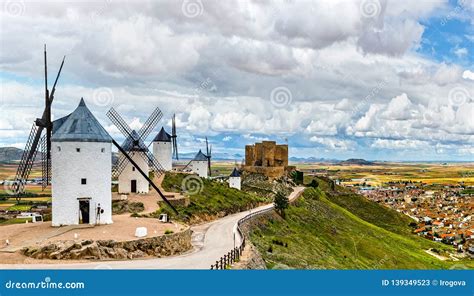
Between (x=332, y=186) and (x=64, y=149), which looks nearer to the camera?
(x=64, y=149)

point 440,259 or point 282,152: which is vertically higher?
point 282,152

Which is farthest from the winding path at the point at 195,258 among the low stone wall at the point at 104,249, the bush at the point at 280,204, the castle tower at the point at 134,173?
the bush at the point at 280,204

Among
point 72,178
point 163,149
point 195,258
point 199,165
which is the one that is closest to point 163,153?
point 163,149

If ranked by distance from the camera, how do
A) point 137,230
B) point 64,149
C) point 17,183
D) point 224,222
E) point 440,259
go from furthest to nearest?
point 440,259, point 224,222, point 17,183, point 64,149, point 137,230

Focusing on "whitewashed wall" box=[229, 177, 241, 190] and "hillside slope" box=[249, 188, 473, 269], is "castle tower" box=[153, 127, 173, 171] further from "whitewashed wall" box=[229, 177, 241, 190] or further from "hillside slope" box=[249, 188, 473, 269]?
"hillside slope" box=[249, 188, 473, 269]

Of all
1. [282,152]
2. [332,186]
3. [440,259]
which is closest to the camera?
[440,259]

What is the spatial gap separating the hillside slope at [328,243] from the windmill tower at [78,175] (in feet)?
41.6

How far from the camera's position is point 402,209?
14588 centimetres

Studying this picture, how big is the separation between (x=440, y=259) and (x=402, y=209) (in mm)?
74988

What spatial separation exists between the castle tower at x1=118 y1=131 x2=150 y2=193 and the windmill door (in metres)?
18.9

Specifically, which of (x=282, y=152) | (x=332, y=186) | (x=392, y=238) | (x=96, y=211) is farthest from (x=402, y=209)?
(x=96, y=211)

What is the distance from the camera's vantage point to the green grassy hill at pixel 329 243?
135 feet

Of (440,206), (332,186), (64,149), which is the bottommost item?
(440,206)

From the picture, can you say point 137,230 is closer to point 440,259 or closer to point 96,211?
point 96,211
